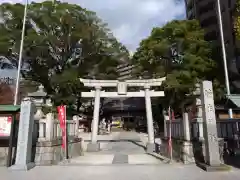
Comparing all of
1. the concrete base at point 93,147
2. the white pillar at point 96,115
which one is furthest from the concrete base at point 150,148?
the white pillar at point 96,115

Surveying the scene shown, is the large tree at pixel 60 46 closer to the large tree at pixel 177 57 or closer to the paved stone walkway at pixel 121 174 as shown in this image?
the large tree at pixel 177 57

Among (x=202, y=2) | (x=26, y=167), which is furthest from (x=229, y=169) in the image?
(x=202, y=2)

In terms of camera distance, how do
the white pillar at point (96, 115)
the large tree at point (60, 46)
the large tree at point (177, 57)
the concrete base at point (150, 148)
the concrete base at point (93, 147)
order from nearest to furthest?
1. the concrete base at point (150, 148)
2. the concrete base at point (93, 147)
3. the white pillar at point (96, 115)
4. the large tree at point (177, 57)
5. the large tree at point (60, 46)

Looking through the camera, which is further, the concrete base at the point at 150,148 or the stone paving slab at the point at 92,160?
the concrete base at the point at 150,148

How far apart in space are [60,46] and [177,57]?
14.1 metres

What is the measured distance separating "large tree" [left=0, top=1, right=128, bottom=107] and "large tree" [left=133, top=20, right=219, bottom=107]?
464 centimetres

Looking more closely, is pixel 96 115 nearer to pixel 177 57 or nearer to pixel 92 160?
pixel 92 160

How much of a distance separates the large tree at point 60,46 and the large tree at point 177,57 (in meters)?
4.64

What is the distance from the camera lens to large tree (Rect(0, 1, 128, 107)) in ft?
97.5

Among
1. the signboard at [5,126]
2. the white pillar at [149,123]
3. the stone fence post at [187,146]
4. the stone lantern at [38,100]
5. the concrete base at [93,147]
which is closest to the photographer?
the signboard at [5,126]

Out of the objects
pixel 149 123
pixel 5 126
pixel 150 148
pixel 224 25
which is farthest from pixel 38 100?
pixel 224 25

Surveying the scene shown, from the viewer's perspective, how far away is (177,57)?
30.6 metres

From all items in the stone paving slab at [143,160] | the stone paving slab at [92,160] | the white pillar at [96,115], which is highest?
the white pillar at [96,115]

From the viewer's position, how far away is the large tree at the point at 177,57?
27328mm
